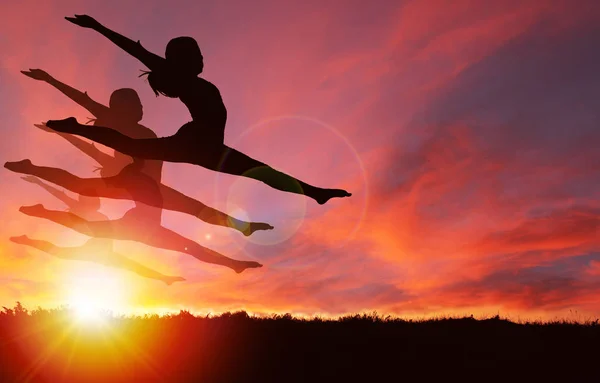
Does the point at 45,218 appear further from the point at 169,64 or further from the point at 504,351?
the point at 504,351

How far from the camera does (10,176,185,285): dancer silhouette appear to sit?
1195cm

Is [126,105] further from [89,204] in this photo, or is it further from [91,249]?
[91,249]

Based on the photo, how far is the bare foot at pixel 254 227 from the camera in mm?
10422

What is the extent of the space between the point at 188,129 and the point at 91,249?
5621 millimetres

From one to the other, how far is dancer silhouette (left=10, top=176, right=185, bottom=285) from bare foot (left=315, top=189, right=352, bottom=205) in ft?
16.6

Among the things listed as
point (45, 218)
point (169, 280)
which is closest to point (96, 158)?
point (45, 218)

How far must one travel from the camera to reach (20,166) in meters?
9.95

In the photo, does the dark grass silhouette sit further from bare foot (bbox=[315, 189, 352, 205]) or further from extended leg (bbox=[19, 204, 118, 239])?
bare foot (bbox=[315, 189, 352, 205])

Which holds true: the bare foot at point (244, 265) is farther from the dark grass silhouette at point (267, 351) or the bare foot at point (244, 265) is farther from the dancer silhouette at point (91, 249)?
the dancer silhouette at point (91, 249)

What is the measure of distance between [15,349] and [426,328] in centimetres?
830

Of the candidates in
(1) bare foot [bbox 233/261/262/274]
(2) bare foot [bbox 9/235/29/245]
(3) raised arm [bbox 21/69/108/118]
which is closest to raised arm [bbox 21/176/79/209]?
(2) bare foot [bbox 9/235/29/245]

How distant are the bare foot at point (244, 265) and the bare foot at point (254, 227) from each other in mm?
740

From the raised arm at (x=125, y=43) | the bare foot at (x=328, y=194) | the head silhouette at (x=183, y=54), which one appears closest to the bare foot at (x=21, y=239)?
the raised arm at (x=125, y=43)

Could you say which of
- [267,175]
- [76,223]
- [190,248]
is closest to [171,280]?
[190,248]
